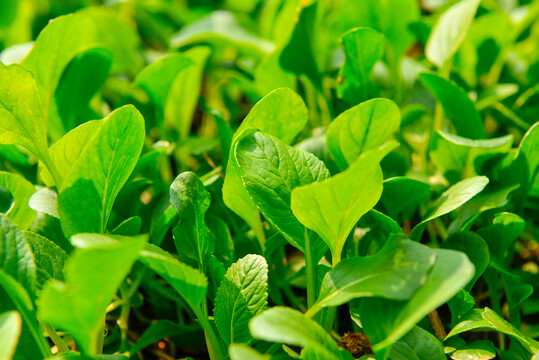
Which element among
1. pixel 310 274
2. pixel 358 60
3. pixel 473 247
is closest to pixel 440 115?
pixel 358 60

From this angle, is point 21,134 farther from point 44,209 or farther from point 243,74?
point 243,74

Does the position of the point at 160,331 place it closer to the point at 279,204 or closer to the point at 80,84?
the point at 279,204

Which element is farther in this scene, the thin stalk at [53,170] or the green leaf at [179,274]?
the thin stalk at [53,170]

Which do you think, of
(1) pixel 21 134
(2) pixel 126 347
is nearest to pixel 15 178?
(1) pixel 21 134

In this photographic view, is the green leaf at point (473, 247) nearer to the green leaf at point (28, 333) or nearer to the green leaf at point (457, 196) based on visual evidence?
the green leaf at point (457, 196)

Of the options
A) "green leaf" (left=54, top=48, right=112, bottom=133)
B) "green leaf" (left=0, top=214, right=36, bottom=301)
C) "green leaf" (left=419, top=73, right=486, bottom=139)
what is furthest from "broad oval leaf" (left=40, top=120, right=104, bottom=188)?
"green leaf" (left=419, top=73, right=486, bottom=139)

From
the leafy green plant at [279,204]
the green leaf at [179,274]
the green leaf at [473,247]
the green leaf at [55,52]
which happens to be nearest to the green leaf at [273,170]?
the leafy green plant at [279,204]
